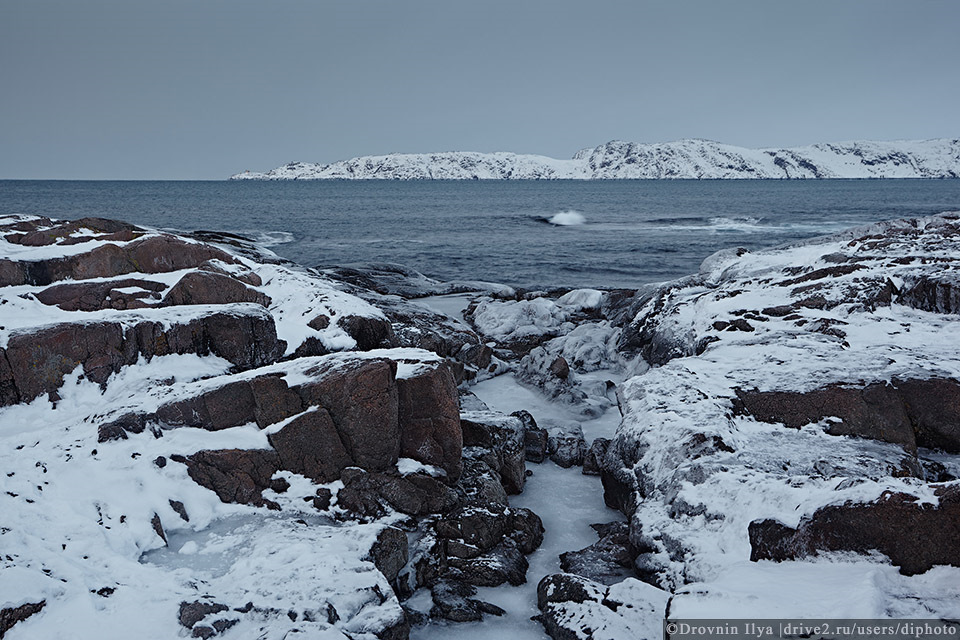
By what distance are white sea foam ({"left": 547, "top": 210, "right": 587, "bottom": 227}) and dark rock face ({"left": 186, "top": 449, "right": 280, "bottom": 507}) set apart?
66238 millimetres

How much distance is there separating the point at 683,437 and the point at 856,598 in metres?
4.32

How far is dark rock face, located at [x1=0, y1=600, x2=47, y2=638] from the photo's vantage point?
235 inches

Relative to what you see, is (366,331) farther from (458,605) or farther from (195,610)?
(195,610)

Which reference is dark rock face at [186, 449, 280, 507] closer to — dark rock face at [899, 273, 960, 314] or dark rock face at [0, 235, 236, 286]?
dark rock face at [0, 235, 236, 286]

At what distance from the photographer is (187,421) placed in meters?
9.80

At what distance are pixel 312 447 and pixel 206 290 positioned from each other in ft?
26.2

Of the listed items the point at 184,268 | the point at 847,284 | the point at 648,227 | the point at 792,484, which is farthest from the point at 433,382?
the point at 648,227

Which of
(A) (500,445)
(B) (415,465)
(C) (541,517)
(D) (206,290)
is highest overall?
(D) (206,290)

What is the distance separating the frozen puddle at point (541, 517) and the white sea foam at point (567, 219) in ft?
194

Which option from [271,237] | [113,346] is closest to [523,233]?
[271,237]

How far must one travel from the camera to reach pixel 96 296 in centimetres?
1493

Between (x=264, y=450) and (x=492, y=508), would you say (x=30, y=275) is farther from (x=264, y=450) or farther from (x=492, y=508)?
(x=492, y=508)

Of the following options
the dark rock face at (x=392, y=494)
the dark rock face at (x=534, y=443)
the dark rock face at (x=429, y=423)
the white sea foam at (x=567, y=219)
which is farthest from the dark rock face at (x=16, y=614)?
the white sea foam at (x=567, y=219)

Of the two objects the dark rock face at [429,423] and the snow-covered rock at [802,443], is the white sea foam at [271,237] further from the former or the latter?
the dark rock face at [429,423]
